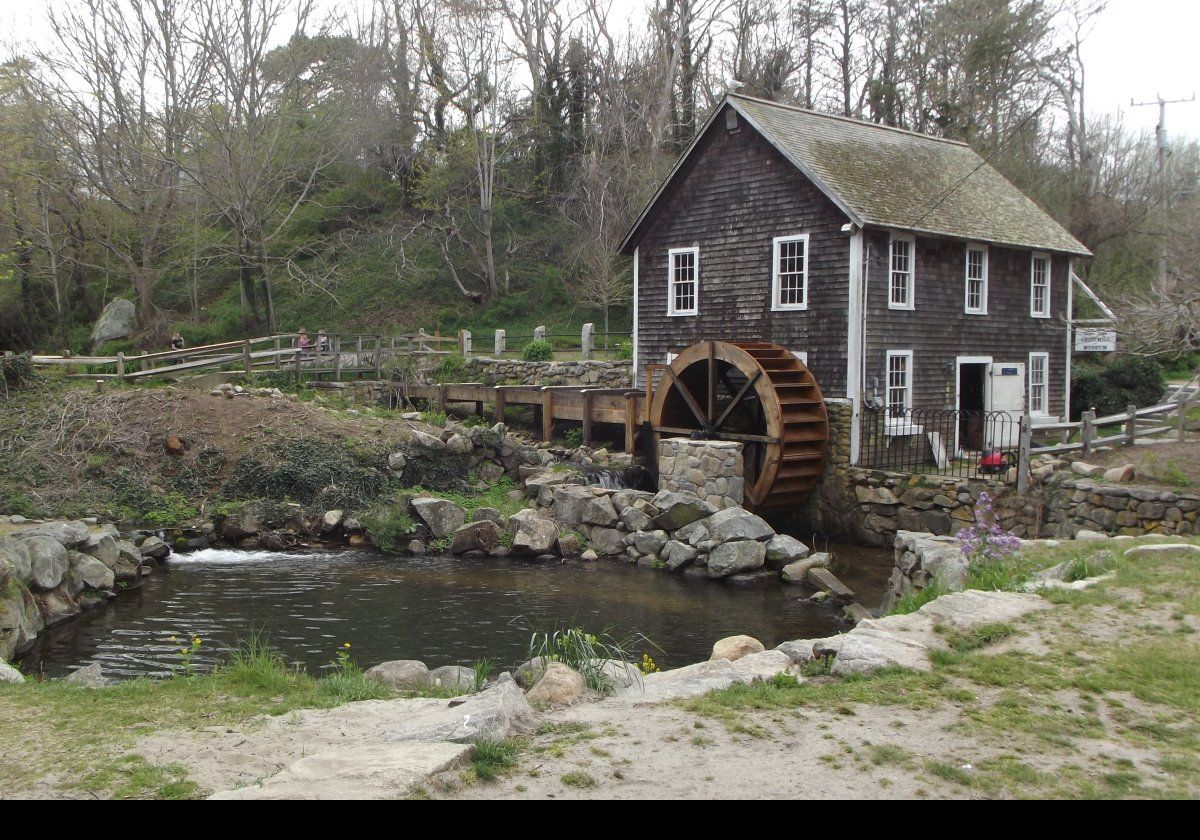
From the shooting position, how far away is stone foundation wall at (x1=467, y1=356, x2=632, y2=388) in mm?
24766

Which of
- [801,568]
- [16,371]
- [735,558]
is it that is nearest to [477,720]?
[735,558]

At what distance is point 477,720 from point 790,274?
14.8 meters

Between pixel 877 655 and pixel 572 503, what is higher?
pixel 877 655

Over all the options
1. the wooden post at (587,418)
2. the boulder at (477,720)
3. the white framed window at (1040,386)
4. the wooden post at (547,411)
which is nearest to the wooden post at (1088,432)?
the white framed window at (1040,386)

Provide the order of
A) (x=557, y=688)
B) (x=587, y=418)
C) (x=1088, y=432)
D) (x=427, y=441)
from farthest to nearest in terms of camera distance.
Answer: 1. (x=587, y=418)
2. (x=427, y=441)
3. (x=1088, y=432)
4. (x=557, y=688)

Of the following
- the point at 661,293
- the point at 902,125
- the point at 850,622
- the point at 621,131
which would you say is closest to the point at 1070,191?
the point at 902,125

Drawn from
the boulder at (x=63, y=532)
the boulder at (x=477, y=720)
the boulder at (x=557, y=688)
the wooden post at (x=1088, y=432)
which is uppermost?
the wooden post at (x=1088, y=432)

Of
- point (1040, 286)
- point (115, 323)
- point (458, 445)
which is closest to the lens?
point (458, 445)

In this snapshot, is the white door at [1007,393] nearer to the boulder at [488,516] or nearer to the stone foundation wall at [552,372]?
the stone foundation wall at [552,372]

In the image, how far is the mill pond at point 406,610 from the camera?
10039 millimetres

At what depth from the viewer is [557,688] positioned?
228 inches

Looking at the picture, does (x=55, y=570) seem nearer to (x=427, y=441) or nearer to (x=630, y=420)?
(x=427, y=441)

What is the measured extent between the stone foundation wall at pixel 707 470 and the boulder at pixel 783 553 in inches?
78.4

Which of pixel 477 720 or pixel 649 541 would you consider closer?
pixel 477 720
